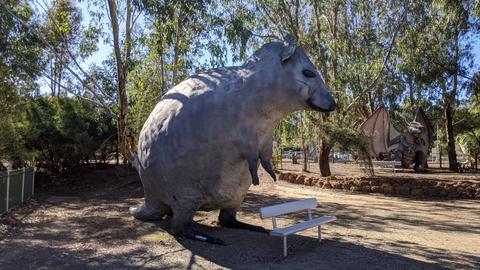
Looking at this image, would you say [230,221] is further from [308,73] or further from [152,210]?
[308,73]

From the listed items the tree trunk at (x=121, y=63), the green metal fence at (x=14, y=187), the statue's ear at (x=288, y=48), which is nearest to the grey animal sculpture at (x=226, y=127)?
the statue's ear at (x=288, y=48)

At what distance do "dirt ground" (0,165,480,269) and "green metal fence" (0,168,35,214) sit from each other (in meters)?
0.30

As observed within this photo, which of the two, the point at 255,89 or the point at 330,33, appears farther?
the point at 330,33

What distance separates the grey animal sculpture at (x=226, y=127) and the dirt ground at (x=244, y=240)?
760 millimetres

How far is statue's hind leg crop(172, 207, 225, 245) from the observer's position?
732cm

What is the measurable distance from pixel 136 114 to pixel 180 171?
865cm

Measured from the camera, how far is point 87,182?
17.4 metres

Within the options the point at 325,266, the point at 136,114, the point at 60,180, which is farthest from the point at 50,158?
the point at 325,266

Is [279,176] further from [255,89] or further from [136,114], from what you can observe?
[255,89]

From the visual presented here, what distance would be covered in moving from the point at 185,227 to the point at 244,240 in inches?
38.8

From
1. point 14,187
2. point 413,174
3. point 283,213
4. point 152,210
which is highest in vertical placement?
point 413,174

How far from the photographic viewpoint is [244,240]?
24.7ft

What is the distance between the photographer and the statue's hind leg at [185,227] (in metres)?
7.32

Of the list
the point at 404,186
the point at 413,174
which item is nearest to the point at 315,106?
the point at 404,186
